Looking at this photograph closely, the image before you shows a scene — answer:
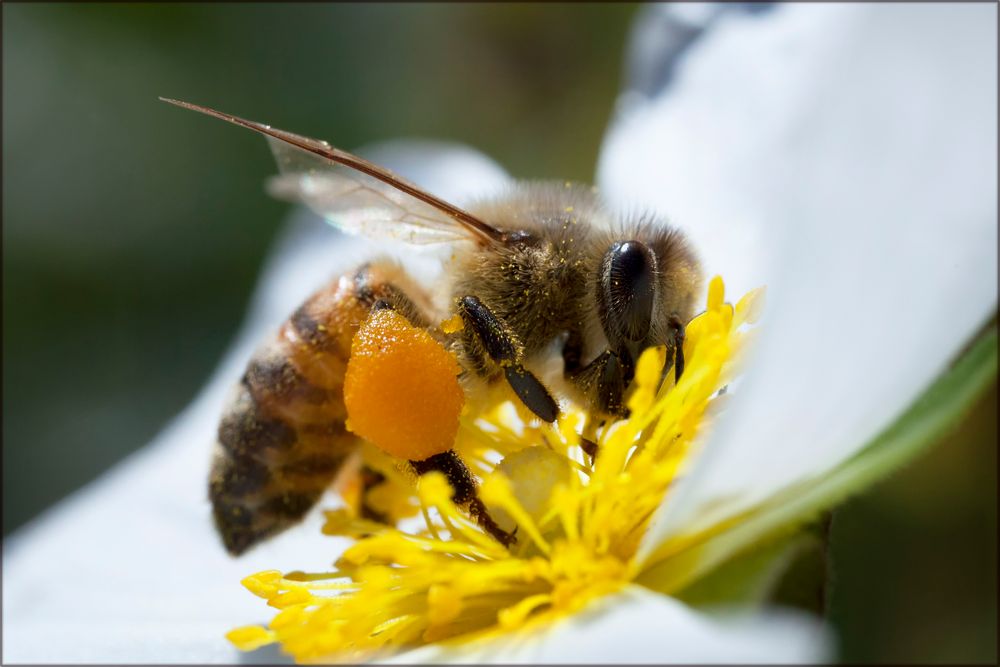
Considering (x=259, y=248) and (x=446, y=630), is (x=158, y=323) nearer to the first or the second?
(x=259, y=248)

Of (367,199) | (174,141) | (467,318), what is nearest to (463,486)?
(467,318)

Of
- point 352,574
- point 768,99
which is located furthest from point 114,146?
point 352,574

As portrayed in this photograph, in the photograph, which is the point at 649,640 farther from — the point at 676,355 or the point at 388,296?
the point at 388,296

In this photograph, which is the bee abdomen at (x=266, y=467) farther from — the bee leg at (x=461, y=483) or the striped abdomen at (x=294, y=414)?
the bee leg at (x=461, y=483)

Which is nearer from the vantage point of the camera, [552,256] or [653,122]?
[552,256]

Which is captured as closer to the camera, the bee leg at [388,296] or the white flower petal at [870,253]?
the white flower petal at [870,253]

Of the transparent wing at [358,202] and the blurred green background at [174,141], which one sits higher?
the blurred green background at [174,141]

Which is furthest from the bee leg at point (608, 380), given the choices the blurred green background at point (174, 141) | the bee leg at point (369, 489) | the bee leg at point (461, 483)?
the blurred green background at point (174, 141)

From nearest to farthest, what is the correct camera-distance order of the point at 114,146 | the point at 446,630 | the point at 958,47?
the point at 958,47
the point at 446,630
the point at 114,146
